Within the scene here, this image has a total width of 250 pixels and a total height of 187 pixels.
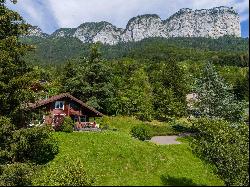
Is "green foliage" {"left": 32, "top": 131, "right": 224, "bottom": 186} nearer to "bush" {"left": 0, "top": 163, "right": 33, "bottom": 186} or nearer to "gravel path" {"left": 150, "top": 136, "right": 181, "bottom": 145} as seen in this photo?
"bush" {"left": 0, "top": 163, "right": 33, "bottom": 186}

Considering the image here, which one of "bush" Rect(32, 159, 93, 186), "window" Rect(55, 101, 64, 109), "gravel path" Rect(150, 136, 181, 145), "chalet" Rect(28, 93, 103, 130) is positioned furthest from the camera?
"window" Rect(55, 101, 64, 109)

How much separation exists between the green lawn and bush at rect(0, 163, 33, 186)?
6.22 ft

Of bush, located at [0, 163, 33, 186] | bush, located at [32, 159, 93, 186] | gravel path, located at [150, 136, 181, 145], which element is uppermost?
bush, located at [32, 159, 93, 186]

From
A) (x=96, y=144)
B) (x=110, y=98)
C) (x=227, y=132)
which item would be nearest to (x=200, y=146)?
(x=227, y=132)

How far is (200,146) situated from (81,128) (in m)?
33.6

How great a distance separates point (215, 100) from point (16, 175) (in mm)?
43023

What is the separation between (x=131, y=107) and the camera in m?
89.6

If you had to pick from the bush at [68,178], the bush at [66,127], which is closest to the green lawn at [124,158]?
the bush at [66,127]

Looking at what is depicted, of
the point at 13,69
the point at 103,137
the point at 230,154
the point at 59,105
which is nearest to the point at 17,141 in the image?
the point at 13,69

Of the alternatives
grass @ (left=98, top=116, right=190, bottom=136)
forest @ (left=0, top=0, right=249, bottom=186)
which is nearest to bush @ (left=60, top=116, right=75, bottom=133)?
forest @ (left=0, top=0, right=249, bottom=186)

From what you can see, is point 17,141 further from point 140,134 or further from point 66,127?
point 140,134

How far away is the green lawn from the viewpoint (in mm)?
41375

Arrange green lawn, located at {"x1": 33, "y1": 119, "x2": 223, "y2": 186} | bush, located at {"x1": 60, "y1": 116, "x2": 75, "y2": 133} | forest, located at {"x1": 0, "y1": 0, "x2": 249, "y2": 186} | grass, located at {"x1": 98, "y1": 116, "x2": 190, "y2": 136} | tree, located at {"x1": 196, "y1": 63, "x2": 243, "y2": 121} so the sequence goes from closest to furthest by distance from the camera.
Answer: forest, located at {"x1": 0, "y1": 0, "x2": 249, "y2": 186}
green lawn, located at {"x1": 33, "y1": 119, "x2": 223, "y2": 186}
bush, located at {"x1": 60, "y1": 116, "x2": 75, "y2": 133}
tree, located at {"x1": 196, "y1": 63, "x2": 243, "y2": 121}
grass, located at {"x1": 98, "y1": 116, "x2": 190, "y2": 136}

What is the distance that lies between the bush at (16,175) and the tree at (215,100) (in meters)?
40.7
